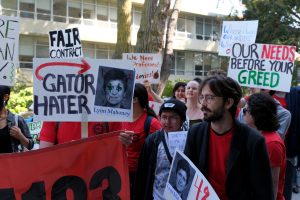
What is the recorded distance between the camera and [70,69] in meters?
3.46

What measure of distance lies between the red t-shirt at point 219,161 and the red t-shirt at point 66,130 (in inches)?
49.7

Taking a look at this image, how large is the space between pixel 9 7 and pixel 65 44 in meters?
21.9

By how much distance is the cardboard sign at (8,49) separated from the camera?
4.80 metres

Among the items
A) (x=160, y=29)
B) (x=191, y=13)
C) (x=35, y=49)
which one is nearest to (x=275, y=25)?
(x=191, y=13)

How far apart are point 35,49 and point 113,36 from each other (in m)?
6.00

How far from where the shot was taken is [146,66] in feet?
23.7

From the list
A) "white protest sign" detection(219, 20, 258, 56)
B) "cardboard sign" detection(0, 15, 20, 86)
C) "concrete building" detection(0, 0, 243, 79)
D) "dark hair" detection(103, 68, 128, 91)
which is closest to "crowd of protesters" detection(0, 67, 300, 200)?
"dark hair" detection(103, 68, 128, 91)

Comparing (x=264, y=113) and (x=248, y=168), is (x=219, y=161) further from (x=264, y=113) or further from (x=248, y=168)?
(x=264, y=113)

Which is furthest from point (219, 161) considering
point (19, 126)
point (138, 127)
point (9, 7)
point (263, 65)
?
point (9, 7)

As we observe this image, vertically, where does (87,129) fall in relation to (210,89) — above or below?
below

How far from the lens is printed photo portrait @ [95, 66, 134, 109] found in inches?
135

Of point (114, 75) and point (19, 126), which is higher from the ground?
point (114, 75)

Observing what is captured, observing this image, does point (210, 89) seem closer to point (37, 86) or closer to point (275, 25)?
Result: point (37, 86)

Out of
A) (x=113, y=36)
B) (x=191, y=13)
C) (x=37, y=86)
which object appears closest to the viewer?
(x=37, y=86)
